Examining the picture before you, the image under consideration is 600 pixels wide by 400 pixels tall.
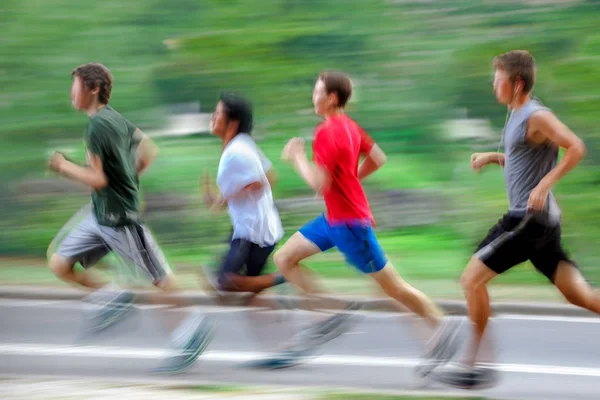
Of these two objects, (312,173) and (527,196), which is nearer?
(527,196)

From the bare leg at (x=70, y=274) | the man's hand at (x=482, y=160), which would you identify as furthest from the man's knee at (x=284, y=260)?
the bare leg at (x=70, y=274)

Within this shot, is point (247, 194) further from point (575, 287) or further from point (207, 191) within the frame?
point (575, 287)

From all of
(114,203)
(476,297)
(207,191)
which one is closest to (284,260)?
(207,191)

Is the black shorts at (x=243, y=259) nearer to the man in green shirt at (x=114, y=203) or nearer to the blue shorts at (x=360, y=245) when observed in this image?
the man in green shirt at (x=114, y=203)

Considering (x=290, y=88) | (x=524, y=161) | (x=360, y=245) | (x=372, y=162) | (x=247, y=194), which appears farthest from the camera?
(x=290, y=88)

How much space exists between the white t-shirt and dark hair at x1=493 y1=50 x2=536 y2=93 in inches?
60.7

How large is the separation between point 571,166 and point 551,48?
708 centimetres

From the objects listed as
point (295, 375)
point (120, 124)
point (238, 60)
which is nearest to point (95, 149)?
point (120, 124)

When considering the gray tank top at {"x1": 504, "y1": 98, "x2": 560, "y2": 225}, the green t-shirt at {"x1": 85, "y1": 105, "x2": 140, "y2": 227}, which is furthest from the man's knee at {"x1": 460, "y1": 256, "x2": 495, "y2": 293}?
the green t-shirt at {"x1": 85, "y1": 105, "x2": 140, "y2": 227}

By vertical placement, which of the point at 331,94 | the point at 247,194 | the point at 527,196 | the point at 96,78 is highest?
the point at 96,78

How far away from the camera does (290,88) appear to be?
12.6 m

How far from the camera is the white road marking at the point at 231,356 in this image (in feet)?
21.4

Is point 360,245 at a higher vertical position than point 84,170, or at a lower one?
lower

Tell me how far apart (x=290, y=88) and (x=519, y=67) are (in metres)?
7.43
